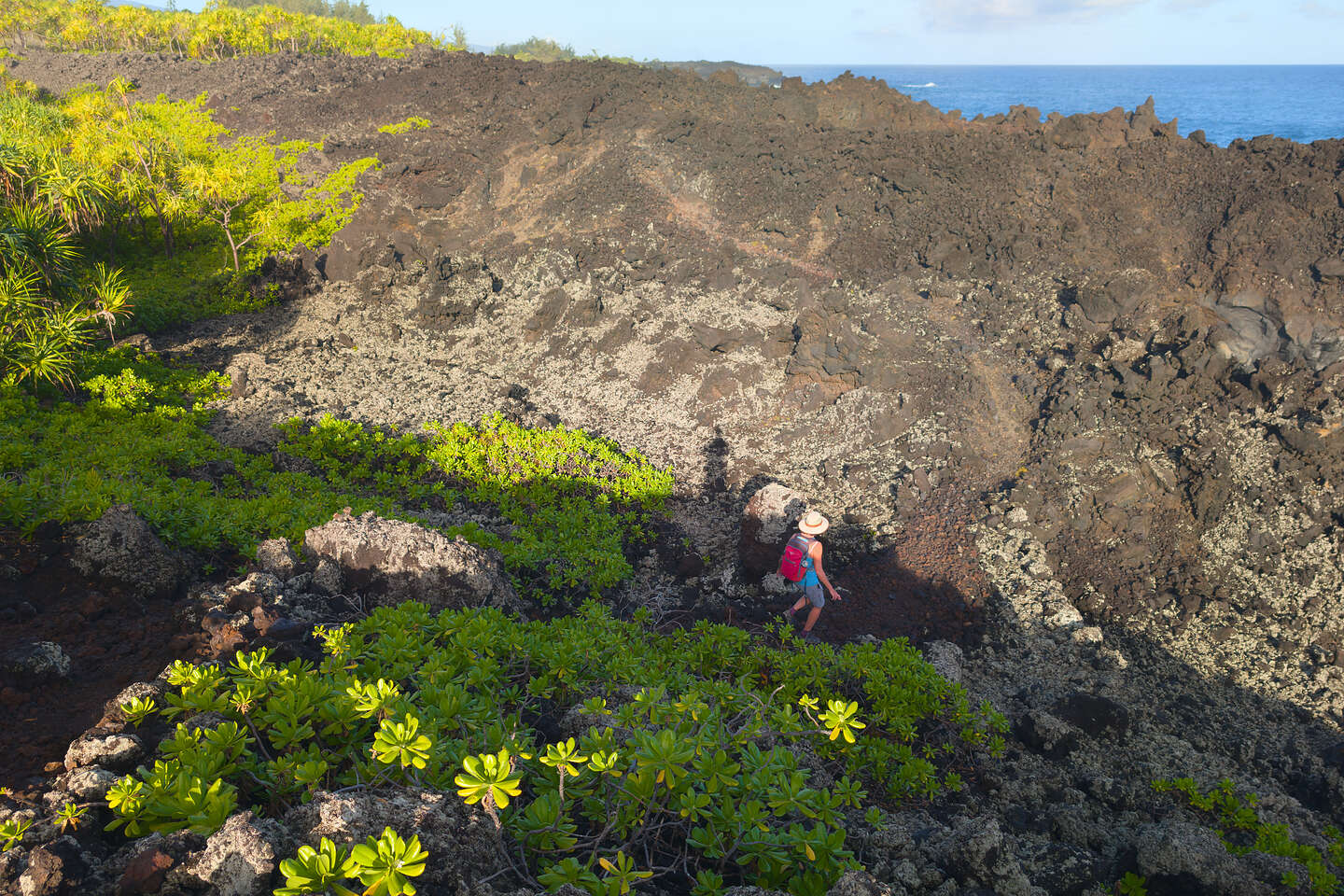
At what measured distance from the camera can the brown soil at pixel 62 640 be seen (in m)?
3.69

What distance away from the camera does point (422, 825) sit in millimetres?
2771

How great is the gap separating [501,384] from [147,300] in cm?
841

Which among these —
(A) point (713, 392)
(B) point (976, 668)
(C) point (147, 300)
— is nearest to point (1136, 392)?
(B) point (976, 668)

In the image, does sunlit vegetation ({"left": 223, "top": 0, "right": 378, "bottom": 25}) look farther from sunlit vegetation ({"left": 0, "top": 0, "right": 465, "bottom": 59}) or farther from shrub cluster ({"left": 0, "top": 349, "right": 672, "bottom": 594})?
shrub cluster ({"left": 0, "top": 349, "right": 672, "bottom": 594})

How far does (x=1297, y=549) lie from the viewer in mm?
8203

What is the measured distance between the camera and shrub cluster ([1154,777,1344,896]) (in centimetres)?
425

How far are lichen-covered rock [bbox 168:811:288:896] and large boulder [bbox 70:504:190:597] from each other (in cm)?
385

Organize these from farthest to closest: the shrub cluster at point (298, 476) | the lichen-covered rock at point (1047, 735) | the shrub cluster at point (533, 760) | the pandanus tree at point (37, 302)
→ 1. the pandanus tree at point (37, 302)
2. the shrub cluster at point (298, 476)
3. the lichen-covered rock at point (1047, 735)
4. the shrub cluster at point (533, 760)

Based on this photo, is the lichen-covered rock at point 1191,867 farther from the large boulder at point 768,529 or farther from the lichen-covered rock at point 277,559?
the lichen-covered rock at point 277,559

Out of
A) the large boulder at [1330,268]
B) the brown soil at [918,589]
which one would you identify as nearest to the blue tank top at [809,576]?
the brown soil at [918,589]

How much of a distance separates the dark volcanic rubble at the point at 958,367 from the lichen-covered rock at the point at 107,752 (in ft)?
12.5

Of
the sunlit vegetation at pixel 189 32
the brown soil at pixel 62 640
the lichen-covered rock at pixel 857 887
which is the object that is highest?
the sunlit vegetation at pixel 189 32

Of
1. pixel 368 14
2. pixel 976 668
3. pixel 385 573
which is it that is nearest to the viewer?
pixel 385 573

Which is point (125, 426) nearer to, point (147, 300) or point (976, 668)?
point (147, 300)
